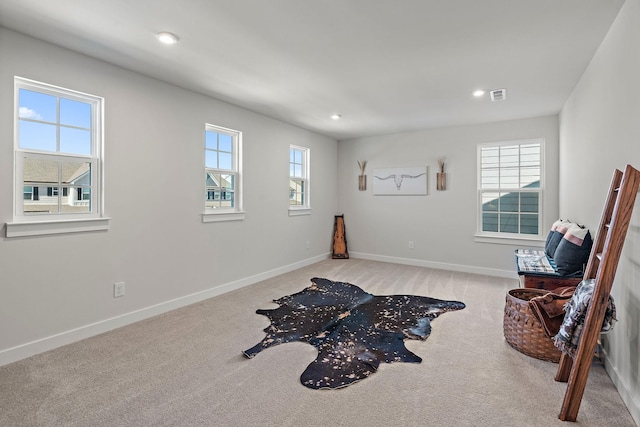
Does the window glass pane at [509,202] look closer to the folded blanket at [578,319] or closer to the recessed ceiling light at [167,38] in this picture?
the folded blanket at [578,319]

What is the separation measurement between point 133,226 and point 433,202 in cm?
452

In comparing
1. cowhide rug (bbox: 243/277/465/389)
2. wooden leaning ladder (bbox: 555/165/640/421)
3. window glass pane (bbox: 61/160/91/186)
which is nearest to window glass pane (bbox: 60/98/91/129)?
window glass pane (bbox: 61/160/91/186)

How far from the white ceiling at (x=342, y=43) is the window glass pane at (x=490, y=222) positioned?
1.88m

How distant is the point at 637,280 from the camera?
6.12 ft

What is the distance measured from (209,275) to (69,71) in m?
2.44

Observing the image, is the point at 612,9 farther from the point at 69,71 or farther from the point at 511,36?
the point at 69,71

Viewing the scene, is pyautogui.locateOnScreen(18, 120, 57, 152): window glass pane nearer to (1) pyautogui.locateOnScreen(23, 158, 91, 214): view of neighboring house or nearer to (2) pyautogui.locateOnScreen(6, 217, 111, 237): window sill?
(1) pyautogui.locateOnScreen(23, 158, 91, 214): view of neighboring house

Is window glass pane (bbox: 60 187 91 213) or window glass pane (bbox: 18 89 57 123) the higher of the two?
window glass pane (bbox: 18 89 57 123)

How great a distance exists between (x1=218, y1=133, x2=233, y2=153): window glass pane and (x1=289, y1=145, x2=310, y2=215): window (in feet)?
4.21

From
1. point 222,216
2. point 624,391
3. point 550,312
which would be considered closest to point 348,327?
point 550,312

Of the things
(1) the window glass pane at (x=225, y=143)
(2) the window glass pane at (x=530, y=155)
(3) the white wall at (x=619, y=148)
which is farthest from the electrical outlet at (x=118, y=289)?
(2) the window glass pane at (x=530, y=155)

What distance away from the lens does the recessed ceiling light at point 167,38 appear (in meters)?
2.47

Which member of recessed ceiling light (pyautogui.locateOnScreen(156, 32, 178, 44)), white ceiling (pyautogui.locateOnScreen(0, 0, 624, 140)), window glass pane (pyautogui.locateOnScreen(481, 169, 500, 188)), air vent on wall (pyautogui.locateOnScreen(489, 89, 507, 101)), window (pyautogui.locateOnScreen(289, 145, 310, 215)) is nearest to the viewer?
white ceiling (pyautogui.locateOnScreen(0, 0, 624, 140))

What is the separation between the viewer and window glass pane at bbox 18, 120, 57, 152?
101 inches
